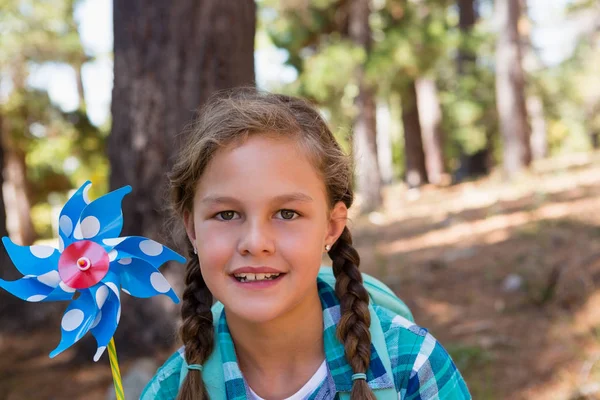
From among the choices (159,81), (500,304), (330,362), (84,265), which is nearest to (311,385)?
(330,362)

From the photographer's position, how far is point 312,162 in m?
1.71

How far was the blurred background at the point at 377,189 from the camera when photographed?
334cm

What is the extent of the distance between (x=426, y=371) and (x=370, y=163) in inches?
321

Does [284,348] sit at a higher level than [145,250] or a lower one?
lower

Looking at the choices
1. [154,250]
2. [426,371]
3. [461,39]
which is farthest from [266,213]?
[461,39]

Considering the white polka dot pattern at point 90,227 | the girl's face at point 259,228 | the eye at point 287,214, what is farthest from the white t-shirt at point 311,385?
the white polka dot pattern at point 90,227

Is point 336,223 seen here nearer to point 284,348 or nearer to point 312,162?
point 312,162

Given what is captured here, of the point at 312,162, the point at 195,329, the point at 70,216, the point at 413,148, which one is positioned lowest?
the point at 195,329

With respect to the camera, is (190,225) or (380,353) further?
(190,225)

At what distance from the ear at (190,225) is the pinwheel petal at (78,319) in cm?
32

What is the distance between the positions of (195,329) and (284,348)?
0.26 m

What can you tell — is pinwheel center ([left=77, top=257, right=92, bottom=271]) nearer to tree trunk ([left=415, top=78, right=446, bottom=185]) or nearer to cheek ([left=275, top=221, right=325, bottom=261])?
cheek ([left=275, top=221, right=325, bottom=261])

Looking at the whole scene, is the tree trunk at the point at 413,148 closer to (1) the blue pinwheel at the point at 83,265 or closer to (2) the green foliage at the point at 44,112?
(2) the green foliage at the point at 44,112

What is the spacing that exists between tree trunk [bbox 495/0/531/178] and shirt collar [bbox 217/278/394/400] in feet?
27.0
